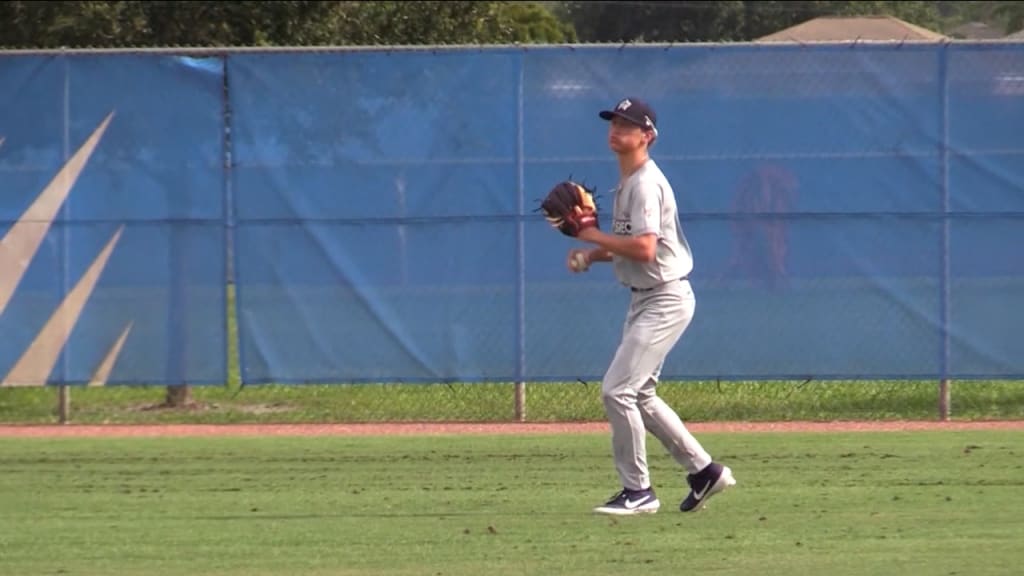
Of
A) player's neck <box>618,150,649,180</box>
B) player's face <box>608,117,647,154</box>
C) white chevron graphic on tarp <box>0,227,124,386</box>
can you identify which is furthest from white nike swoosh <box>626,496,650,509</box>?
white chevron graphic on tarp <box>0,227,124,386</box>

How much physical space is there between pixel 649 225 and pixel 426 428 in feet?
15.4

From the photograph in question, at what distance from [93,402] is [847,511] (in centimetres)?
716

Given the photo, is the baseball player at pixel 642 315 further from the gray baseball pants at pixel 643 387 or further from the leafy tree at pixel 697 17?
the leafy tree at pixel 697 17

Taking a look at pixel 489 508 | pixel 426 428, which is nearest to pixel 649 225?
pixel 489 508

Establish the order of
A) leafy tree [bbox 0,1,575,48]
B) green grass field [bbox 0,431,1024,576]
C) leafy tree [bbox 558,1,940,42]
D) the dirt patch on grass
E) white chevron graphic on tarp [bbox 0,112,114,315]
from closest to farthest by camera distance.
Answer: green grass field [bbox 0,431,1024,576], the dirt patch on grass, white chevron graphic on tarp [bbox 0,112,114,315], leafy tree [bbox 0,1,575,48], leafy tree [bbox 558,1,940,42]

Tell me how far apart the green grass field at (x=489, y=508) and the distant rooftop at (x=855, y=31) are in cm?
555

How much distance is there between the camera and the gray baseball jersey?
8312 millimetres

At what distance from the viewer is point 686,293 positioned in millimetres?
8648

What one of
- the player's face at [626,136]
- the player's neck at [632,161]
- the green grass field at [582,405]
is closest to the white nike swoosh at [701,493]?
the player's neck at [632,161]

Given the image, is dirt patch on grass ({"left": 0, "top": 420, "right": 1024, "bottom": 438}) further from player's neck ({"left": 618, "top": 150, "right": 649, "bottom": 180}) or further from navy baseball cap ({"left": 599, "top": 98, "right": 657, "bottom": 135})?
navy baseball cap ({"left": 599, "top": 98, "right": 657, "bottom": 135})

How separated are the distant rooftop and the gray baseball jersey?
741cm

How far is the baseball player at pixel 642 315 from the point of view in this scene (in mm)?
8414

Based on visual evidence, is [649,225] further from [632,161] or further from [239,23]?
[239,23]

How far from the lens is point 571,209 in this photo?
8477mm
